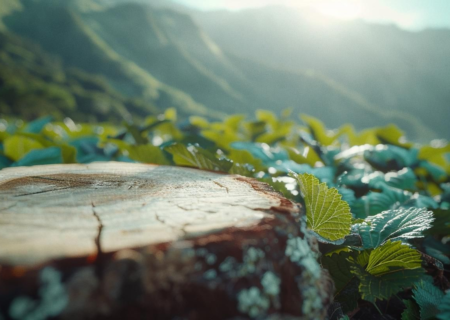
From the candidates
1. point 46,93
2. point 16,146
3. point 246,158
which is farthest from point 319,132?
point 46,93

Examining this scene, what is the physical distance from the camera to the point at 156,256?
381mm

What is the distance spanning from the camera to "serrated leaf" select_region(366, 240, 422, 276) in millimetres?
612

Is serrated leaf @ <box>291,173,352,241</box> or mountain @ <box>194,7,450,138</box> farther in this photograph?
mountain @ <box>194,7,450,138</box>

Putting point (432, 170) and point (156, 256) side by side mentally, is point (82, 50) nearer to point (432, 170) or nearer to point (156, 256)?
point (432, 170)

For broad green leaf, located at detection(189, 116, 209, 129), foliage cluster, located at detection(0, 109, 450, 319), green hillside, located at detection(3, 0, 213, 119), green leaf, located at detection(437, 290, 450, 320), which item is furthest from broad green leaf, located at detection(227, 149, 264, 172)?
green hillside, located at detection(3, 0, 213, 119)

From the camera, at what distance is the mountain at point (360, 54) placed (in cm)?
4434

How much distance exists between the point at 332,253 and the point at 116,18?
1660 inches

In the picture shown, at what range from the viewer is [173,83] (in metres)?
34.8

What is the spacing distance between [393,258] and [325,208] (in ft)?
0.51

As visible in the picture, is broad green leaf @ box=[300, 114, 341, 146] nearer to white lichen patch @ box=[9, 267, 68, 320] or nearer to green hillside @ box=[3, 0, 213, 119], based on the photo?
white lichen patch @ box=[9, 267, 68, 320]

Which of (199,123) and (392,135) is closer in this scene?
(392,135)

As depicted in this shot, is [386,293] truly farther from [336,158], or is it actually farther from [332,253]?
[336,158]

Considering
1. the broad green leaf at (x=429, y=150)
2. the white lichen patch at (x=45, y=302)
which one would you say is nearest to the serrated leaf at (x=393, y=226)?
the white lichen patch at (x=45, y=302)

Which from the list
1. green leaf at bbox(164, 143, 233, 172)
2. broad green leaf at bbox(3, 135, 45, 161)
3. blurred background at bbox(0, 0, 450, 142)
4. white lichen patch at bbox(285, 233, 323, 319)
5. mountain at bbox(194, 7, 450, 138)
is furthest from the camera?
mountain at bbox(194, 7, 450, 138)
